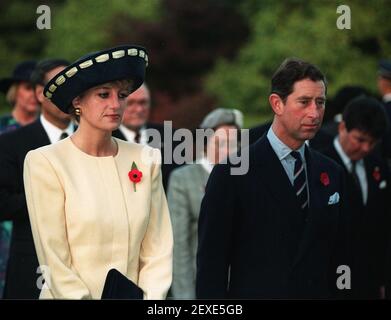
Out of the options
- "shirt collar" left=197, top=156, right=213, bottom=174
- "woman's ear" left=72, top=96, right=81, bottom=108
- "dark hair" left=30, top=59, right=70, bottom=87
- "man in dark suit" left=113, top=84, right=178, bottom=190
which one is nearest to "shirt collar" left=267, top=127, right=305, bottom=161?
"woman's ear" left=72, top=96, right=81, bottom=108

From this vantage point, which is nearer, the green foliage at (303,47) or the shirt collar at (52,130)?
the shirt collar at (52,130)

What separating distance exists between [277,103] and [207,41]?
30.9 metres

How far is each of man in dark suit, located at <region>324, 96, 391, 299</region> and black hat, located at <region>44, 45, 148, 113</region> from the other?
8.64ft

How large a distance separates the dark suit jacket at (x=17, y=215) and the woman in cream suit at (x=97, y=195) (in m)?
1.17

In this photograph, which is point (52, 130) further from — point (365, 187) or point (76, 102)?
point (365, 187)

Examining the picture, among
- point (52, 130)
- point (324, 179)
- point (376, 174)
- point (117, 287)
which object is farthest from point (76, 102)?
point (376, 174)

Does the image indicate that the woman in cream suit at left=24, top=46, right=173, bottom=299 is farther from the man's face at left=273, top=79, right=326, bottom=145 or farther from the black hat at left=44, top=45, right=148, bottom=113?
the man's face at left=273, top=79, right=326, bottom=145

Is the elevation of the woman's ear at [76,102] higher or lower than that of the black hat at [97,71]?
lower

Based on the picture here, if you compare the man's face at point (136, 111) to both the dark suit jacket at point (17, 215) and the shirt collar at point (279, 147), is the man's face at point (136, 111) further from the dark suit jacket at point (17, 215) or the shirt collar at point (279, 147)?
the shirt collar at point (279, 147)

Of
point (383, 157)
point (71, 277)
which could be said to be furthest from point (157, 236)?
point (383, 157)

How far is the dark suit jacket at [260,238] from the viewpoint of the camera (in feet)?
17.3

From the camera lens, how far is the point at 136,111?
814 centimetres

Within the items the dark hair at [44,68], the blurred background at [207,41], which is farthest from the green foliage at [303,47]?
the dark hair at [44,68]

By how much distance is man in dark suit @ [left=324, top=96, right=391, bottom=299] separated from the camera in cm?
743
